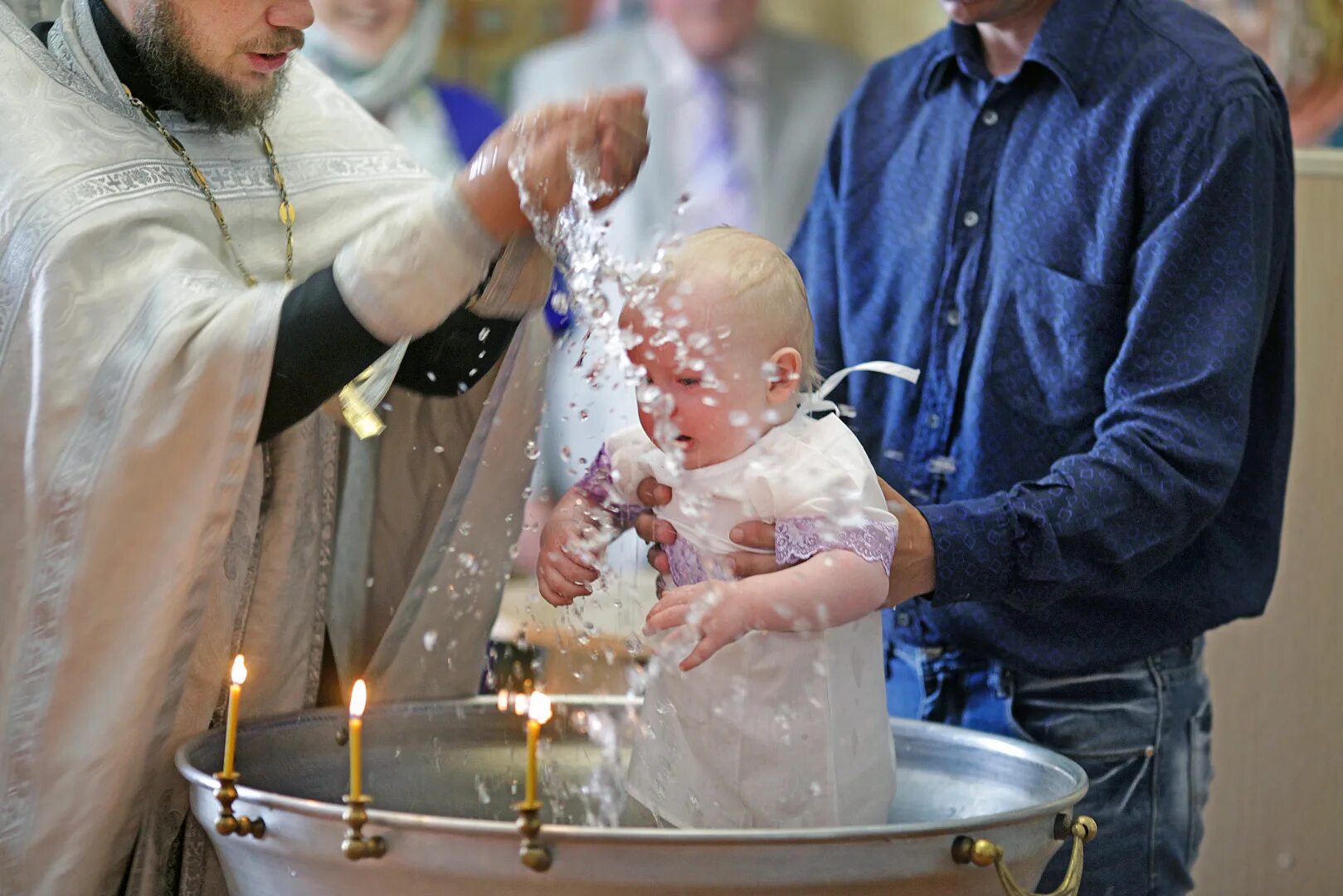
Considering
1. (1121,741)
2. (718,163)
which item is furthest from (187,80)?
(718,163)

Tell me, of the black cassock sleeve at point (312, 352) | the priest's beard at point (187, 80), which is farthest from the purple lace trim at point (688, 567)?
the priest's beard at point (187, 80)

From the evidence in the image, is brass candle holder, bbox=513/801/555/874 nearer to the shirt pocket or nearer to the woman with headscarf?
the shirt pocket

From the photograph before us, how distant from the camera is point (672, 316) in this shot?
124cm

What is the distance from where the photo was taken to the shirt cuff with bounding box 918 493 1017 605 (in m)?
1.41

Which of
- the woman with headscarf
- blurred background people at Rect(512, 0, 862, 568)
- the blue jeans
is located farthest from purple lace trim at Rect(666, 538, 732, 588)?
the woman with headscarf

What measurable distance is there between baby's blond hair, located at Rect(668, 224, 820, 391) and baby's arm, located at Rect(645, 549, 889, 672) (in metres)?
0.19

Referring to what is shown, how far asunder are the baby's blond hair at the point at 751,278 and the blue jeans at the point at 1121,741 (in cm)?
55

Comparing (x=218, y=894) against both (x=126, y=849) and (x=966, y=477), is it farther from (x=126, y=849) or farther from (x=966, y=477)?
(x=966, y=477)

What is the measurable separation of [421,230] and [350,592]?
0.48m

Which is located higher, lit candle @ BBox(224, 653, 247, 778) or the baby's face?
the baby's face

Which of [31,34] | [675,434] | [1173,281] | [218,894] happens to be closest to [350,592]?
[218,894]

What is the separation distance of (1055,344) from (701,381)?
505mm

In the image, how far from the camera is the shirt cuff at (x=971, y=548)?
4.62ft

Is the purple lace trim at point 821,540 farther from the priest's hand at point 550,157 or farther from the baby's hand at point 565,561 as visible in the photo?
the priest's hand at point 550,157
